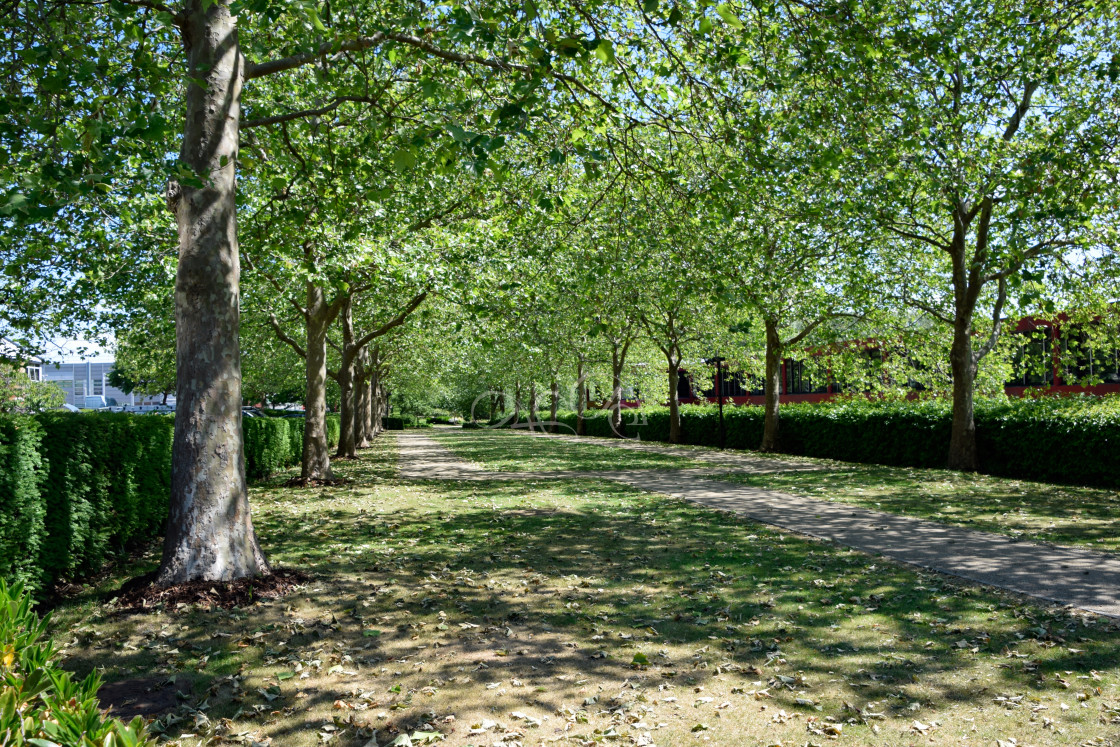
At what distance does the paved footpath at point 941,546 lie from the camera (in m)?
6.21

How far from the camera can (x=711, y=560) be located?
7613mm

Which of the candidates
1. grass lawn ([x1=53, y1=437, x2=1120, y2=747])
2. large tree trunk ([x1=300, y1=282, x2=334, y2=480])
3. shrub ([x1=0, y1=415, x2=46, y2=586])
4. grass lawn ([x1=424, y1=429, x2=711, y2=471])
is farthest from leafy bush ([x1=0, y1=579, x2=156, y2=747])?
grass lawn ([x1=424, y1=429, x2=711, y2=471])

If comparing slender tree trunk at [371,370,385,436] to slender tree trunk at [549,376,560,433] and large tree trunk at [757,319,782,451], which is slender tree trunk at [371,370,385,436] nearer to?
slender tree trunk at [549,376,560,433]

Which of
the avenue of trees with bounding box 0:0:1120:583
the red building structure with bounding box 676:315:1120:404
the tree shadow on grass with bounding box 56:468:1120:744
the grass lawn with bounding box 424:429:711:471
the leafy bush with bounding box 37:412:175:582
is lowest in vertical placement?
the grass lawn with bounding box 424:429:711:471

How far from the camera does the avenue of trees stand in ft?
20.7

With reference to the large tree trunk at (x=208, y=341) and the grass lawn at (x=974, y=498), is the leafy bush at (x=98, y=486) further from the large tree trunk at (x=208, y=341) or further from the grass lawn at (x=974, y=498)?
the grass lawn at (x=974, y=498)

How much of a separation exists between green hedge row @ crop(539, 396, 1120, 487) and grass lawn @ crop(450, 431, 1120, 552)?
2.33 feet

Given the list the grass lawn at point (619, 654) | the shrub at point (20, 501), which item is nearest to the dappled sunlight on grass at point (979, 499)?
the grass lawn at point (619, 654)

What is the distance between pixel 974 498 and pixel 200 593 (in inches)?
447

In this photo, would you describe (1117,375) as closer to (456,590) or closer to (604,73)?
(604,73)

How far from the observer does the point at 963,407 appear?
51.3 ft

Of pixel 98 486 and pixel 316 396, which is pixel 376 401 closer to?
pixel 316 396

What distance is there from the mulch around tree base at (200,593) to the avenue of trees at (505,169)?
0.15m

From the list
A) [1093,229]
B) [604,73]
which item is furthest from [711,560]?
[1093,229]
